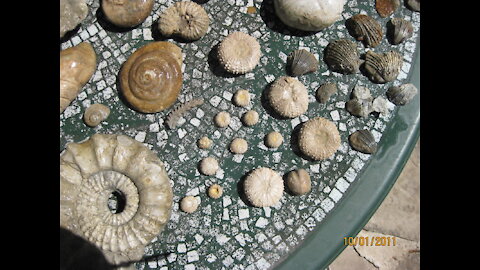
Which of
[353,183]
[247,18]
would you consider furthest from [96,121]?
[353,183]

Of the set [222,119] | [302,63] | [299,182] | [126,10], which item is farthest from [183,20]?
[299,182]

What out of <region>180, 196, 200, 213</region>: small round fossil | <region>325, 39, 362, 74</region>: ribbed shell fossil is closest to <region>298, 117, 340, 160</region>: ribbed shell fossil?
<region>325, 39, 362, 74</region>: ribbed shell fossil

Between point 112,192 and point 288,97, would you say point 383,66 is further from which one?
point 112,192

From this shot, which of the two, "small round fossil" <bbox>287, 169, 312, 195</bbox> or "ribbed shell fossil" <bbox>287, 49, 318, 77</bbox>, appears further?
"ribbed shell fossil" <bbox>287, 49, 318, 77</bbox>

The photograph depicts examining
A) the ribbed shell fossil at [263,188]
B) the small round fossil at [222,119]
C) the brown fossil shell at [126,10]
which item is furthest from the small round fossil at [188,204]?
the brown fossil shell at [126,10]

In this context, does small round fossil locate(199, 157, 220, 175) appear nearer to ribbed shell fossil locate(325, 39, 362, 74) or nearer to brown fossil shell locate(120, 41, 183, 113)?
brown fossil shell locate(120, 41, 183, 113)
